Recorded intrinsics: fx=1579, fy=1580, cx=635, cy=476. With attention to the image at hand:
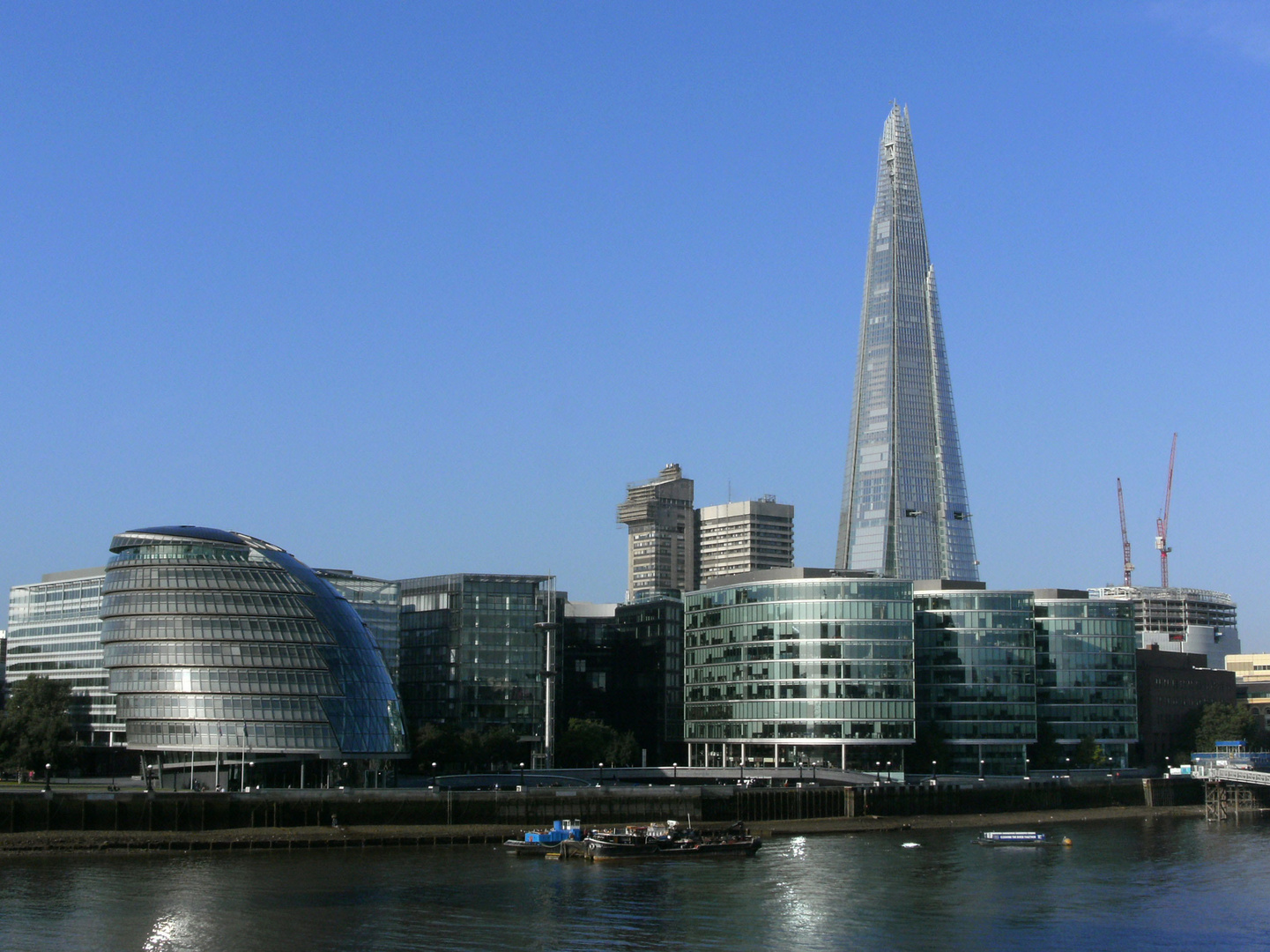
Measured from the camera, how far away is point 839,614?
169 m

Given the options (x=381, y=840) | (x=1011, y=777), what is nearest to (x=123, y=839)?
(x=381, y=840)

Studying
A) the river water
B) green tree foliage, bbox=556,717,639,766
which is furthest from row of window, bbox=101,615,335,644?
green tree foliage, bbox=556,717,639,766

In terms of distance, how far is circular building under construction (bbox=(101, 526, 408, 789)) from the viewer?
134375mm

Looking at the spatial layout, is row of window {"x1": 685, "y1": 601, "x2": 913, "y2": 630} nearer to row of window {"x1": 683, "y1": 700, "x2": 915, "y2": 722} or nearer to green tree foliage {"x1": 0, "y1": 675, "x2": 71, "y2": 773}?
row of window {"x1": 683, "y1": 700, "x2": 915, "y2": 722}

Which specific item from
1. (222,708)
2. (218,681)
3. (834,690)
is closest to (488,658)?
(834,690)

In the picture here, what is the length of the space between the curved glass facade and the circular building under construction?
0.11 meters

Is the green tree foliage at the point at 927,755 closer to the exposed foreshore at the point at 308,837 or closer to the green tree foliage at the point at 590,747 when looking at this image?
the green tree foliage at the point at 590,747

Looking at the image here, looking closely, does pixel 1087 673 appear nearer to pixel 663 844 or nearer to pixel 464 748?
pixel 464 748

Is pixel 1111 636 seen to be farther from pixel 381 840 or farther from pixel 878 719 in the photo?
pixel 381 840

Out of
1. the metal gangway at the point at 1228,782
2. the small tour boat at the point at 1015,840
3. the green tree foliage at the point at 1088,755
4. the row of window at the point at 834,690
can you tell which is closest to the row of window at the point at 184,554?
the row of window at the point at 834,690

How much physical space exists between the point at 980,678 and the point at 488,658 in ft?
189

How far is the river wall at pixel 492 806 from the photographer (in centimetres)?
10988

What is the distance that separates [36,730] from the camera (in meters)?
137

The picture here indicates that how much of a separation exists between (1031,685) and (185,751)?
9661 centimetres
